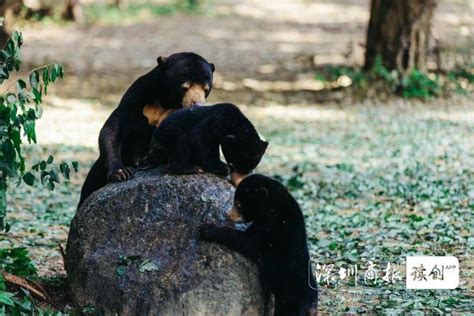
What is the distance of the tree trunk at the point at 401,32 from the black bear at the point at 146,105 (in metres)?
11.2

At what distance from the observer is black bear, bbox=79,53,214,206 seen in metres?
6.88

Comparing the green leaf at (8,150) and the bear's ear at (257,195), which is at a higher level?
the green leaf at (8,150)

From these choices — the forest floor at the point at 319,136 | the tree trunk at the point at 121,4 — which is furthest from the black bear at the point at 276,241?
the tree trunk at the point at 121,4

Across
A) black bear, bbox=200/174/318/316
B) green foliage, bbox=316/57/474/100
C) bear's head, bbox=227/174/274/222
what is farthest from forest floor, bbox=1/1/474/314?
bear's head, bbox=227/174/274/222

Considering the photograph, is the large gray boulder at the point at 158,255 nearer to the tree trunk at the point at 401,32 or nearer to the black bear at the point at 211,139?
the black bear at the point at 211,139

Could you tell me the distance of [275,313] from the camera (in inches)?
231

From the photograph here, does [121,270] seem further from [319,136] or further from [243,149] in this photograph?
[319,136]

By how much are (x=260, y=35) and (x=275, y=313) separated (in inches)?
863

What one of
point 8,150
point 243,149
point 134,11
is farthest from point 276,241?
point 134,11

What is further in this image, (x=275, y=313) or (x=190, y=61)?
(x=190, y=61)

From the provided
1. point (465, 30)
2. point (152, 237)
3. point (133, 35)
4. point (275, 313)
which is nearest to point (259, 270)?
point (275, 313)

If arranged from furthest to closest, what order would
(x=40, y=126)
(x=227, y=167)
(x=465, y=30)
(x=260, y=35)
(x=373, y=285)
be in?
(x=260, y=35)
(x=465, y=30)
(x=40, y=126)
(x=373, y=285)
(x=227, y=167)

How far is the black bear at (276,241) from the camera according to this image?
18.9 ft

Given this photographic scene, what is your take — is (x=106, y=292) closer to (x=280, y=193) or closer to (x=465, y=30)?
(x=280, y=193)
